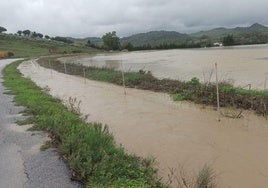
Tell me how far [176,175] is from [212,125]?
13.9 ft

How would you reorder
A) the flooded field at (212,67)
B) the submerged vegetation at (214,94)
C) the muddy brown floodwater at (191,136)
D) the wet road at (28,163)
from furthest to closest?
1. the flooded field at (212,67)
2. the submerged vegetation at (214,94)
3. the muddy brown floodwater at (191,136)
4. the wet road at (28,163)

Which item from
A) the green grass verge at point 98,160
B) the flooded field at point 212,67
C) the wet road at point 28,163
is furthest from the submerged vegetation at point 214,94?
the wet road at point 28,163

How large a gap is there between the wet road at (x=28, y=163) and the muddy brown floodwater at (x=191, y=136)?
189 cm

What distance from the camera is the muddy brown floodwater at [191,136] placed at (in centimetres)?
739

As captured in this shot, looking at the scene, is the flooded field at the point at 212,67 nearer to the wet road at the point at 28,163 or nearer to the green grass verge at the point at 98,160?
the green grass verge at the point at 98,160

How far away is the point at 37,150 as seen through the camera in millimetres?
7695

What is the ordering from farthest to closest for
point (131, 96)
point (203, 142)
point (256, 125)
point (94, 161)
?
point (131, 96) < point (256, 125) < point (203, 142) < point (94, 161)

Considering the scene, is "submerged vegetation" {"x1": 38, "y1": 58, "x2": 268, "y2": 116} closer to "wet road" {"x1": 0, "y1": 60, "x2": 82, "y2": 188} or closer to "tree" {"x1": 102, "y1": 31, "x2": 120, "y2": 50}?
"wet road" {"x1": 0, "y1": 60, "x2": 82, "y2": 188}

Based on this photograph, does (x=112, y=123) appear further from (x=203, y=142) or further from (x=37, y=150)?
(x=37, y=150)

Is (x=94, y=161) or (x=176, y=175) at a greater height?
(x=94, y=161)

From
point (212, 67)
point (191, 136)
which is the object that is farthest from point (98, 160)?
point (212, 67)

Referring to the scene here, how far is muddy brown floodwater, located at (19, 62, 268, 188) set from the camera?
7.39m

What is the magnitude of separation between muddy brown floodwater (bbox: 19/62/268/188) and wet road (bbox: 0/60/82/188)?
6.19 ft

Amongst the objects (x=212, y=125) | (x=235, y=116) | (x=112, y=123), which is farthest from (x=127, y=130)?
(x=235, y=116)
